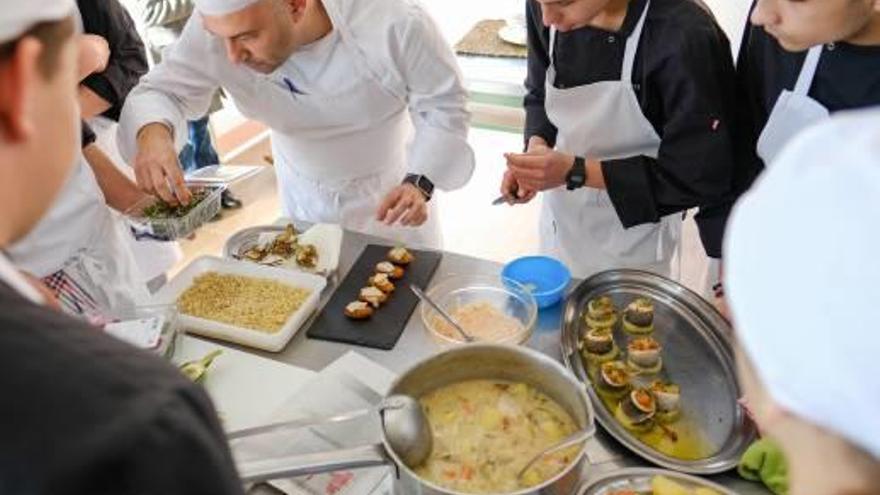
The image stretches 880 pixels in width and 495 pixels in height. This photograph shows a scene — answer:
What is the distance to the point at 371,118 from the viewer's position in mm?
1734

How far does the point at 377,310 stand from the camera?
1318 mm

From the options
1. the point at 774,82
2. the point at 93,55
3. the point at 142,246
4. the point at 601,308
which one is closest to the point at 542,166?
the point at 601,308

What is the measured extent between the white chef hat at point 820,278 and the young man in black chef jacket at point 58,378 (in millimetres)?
393

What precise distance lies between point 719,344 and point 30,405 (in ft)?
3.51

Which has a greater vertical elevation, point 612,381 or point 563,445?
point 563,445

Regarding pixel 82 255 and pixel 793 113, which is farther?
pixel 82 255

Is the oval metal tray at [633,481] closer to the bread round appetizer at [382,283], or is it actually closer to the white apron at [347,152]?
the bread round appetizer at [382,283]

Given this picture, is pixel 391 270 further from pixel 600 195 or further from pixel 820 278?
pixel 820 278

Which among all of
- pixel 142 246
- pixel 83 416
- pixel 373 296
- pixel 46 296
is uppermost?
pixel 83 416

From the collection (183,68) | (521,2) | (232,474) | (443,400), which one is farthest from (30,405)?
(521,2)

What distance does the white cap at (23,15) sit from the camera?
0.46 m

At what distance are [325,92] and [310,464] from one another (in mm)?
1074

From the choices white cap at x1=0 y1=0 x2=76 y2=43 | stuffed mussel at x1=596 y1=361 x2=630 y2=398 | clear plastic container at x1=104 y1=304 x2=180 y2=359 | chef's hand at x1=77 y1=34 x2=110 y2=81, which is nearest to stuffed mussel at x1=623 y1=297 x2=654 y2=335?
stuffed mussel at x1=596 y1=361 x2=630 y2=398

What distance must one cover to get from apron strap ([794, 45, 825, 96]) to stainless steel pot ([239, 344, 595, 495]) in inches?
29.5
